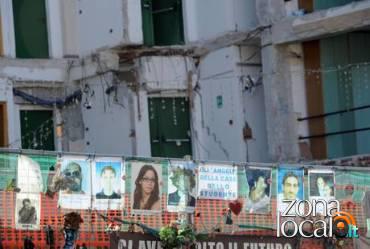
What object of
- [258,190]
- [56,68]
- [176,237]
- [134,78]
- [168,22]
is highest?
[168,22]

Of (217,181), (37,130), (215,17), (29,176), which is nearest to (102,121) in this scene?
(37,130)

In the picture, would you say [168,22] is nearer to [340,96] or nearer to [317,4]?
[317,4]

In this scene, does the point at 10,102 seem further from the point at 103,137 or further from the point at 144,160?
the point at 144,160

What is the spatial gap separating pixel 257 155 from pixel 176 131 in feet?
6.02

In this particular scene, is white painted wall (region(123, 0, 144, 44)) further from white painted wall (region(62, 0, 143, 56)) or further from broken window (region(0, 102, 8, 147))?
broken window (region(0, 102, 8, 147))

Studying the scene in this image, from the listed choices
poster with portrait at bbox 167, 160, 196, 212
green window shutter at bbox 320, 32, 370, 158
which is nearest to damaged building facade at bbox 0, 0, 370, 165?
green window shutter at bbox 320, 32, 370, 158

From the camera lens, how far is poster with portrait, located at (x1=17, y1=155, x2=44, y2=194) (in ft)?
57.9

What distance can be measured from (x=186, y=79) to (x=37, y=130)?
3330 mm

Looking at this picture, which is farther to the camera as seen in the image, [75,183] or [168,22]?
[168,22]

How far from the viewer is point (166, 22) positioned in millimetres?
27234

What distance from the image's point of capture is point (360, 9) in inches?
923

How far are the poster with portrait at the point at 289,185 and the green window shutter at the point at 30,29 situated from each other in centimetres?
886

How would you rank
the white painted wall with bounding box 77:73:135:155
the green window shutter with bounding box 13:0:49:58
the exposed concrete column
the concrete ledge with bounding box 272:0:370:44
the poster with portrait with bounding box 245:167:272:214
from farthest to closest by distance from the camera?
the green window shutter with bounding box 13:0:49:58
the white painted wall with bounding box 77:73:135:155
the exposed concrete column
the concrete ledge with bounding box 272:0:370:44
the poster with portrait with bounding box 245:167:272:214

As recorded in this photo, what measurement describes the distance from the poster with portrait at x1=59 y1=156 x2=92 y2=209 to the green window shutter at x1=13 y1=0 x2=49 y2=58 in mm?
9176
